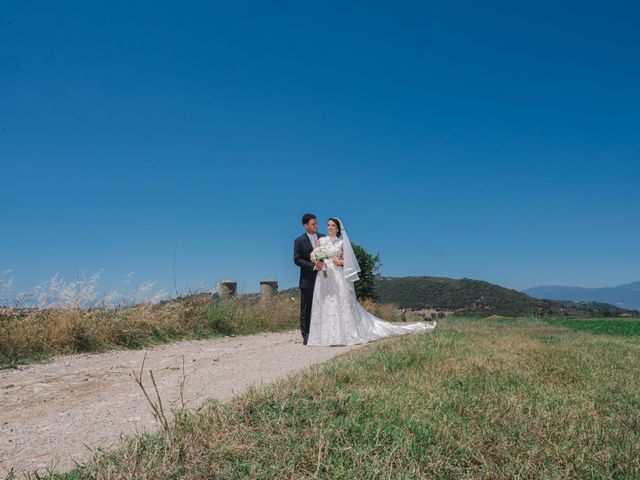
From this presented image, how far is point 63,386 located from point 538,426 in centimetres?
511

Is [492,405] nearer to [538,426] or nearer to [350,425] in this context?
[538,426]

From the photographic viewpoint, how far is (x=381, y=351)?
7188 mm

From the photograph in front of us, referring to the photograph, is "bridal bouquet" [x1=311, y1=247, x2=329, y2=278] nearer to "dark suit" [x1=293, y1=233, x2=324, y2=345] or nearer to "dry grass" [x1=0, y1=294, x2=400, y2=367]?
"dark suit" [x1=293, y1=233, x2=324, y2=345]

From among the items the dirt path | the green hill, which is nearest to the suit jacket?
the dirt path

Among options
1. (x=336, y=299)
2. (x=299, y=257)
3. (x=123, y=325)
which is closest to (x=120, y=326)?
(x=123, y=325)

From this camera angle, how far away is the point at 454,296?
144ft

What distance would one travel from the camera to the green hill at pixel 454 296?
35.2 metres

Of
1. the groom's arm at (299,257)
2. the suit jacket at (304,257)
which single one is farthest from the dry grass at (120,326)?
the groom's arm at (299,257)

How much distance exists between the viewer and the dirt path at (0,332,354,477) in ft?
12.0

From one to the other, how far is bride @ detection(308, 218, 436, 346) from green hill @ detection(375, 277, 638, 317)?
22.4m

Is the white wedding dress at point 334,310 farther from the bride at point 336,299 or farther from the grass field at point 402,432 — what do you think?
the grass field at point 402,432

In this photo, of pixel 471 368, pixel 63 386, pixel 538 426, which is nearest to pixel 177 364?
pixel 63 386

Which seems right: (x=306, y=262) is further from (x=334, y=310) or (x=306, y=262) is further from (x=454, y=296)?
(x=454, y=296)

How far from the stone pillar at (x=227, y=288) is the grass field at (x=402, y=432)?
440 inches
